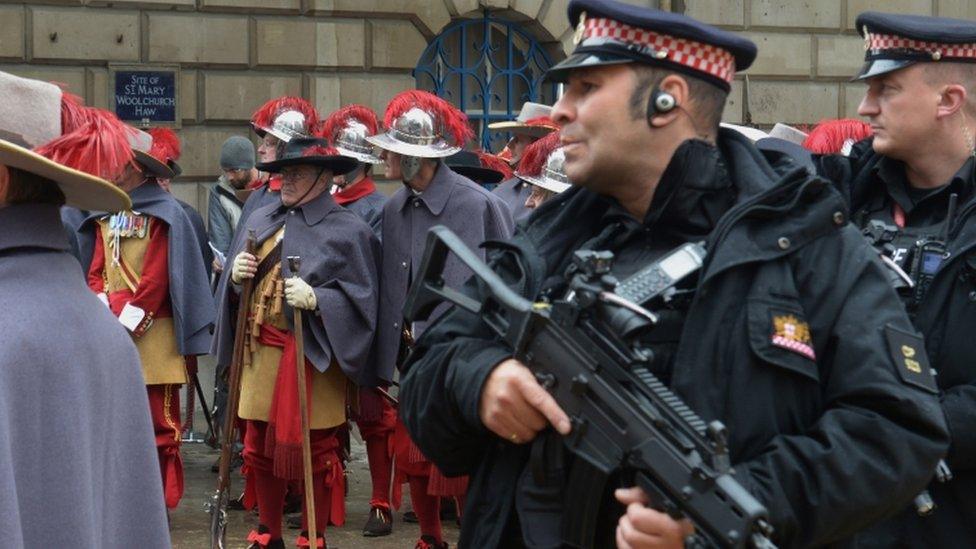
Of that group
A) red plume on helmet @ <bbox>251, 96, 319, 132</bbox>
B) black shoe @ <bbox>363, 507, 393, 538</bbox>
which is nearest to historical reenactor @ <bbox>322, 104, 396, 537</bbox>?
black shoe @ <bbox>363, 507, 393, 538</bbox>

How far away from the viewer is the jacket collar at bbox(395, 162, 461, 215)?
8.70 metres

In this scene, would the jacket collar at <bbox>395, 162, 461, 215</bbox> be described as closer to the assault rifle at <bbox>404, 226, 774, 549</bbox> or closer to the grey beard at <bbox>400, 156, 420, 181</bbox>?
the grey beard at <bbox>400, 156, 420, 181</bbox>

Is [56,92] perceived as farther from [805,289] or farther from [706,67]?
[805,289]

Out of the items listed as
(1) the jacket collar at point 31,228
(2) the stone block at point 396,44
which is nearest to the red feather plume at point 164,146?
(2) the stone block at point 396,44

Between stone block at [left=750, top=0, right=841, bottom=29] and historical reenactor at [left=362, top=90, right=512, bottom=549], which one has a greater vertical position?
stone block at [left=750, top=0, right=841, bottom=29]

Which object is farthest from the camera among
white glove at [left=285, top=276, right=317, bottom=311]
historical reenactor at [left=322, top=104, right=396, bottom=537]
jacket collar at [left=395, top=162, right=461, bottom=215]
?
historical reenactor at [left=322, top=104, right=396, bottom=537]

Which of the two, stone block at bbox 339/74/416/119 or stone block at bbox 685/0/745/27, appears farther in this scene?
stone block at bbox 685/0/745/27

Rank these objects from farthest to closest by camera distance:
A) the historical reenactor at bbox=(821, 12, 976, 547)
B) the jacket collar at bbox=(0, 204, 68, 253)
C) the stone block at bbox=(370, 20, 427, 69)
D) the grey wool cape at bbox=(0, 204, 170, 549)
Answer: the stone block at bbox=(370, 20, 427, 69) < the historical reenactor at bbox=(821, 12, 976, 547) < the jacket collar at bbox=(0, 204, 68, 253) < the grey wool cape at bbox=(0, 204, 170, 549)

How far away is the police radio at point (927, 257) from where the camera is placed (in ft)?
14.1

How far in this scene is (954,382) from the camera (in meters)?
4.21

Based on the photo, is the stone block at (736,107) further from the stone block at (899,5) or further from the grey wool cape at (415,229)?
the grey wool cape at (415,229)

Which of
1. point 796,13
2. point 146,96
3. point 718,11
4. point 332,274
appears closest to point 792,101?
point 796,13

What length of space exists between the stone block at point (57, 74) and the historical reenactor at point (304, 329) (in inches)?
193

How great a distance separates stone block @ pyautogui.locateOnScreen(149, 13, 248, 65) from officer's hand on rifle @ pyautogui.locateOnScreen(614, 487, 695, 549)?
36.2 feet
